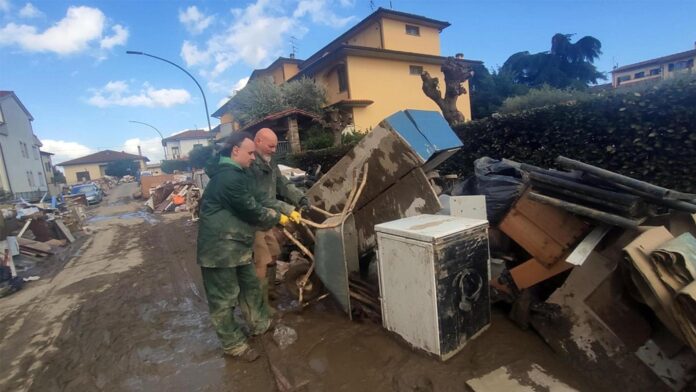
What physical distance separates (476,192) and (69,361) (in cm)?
420

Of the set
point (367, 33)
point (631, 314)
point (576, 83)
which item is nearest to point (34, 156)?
point (367, 33)

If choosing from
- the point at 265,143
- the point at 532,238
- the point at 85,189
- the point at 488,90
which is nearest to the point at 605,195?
the point at 532,238

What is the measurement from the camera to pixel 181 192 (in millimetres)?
14766

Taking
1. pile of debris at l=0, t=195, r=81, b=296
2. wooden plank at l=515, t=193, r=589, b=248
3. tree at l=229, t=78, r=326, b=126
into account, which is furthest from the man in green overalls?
tree at l=229, t=78, r=326, b=126

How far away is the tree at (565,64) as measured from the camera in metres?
23.9

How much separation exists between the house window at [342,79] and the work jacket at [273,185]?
47.5 ft

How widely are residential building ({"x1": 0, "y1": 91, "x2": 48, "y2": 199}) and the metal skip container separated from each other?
83.7 ft

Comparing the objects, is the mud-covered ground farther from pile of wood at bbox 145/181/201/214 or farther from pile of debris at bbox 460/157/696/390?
pile of wood at bbox 145/181/201/214

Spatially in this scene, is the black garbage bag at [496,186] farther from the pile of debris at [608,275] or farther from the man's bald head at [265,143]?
the man's bald head at [265,143]

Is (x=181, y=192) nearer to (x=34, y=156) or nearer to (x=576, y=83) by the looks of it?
(x=34, y=156)

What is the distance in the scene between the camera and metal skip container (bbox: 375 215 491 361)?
2.24m

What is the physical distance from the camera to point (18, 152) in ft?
78.8

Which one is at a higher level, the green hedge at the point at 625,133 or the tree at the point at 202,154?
the tree at the point at 202,154

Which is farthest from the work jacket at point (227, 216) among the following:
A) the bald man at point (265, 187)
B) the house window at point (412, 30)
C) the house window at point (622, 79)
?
the house window at point (622, 79)
